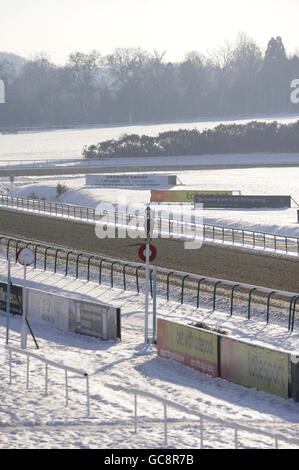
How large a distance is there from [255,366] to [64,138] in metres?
80.2

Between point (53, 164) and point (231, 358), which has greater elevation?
point (53, 164)

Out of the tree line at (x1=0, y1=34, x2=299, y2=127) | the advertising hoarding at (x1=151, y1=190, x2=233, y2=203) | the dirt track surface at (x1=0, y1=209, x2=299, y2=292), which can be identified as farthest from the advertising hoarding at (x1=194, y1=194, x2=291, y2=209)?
the tree line at (x1=0, y1=34, x2=299, y2=127)

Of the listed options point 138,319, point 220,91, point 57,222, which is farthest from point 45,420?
point 220,91

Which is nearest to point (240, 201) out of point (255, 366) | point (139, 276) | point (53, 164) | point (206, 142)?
point (139, 276)

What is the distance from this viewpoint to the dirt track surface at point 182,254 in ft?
76.6

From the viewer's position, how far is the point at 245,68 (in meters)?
129

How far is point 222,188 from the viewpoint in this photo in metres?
46.8

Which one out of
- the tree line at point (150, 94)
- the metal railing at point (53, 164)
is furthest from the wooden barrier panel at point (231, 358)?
the tree line at point (150, 94)

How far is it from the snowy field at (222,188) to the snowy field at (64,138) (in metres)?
22.0

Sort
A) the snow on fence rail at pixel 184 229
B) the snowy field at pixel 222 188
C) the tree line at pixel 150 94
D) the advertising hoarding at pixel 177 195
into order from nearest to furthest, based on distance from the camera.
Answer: the snow on fence rail at pixel 184 229, the snowy field at pixel 222 188, the advertising hoarding at pixel 177 195, the tree line at pixel 150 94

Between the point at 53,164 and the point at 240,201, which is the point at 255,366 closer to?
the point at 240,201

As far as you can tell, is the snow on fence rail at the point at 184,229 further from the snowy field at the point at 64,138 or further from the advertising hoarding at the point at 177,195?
the snowy field at the point at 64,138

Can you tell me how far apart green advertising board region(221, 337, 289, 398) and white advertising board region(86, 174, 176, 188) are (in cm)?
3260

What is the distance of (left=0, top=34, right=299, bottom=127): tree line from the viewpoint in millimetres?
110812
